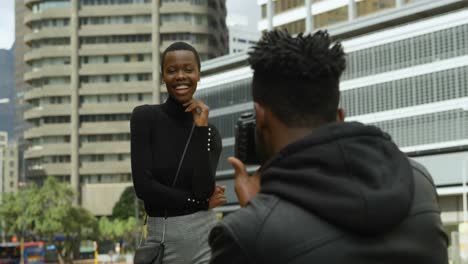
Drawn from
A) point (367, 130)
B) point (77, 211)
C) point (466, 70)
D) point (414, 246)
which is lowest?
point (77, 211)

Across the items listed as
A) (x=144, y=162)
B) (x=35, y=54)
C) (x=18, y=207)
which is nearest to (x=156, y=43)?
(x=35, y=54)

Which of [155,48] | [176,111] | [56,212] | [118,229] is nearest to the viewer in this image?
[176,111]

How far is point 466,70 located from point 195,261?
60353mm

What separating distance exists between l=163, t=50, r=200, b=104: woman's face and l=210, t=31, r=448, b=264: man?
2.17 m

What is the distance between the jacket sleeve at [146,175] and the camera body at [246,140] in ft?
5.98

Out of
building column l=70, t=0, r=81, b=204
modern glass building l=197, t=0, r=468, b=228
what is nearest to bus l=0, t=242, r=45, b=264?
modern glass building l=197, t=0, r=468, b=228

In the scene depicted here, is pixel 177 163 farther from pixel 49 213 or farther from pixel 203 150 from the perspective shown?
pixel 49 213

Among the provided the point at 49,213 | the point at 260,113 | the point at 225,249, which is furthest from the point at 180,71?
the point at 49,213

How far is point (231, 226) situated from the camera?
2.16 metres

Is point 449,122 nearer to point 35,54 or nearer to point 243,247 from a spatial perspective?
point 243,247

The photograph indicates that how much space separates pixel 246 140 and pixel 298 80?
292 mm

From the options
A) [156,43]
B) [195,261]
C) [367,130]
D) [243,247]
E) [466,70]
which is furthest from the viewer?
[156,43]

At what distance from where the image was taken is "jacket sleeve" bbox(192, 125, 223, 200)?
4.36 metres

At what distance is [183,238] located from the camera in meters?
4.30
